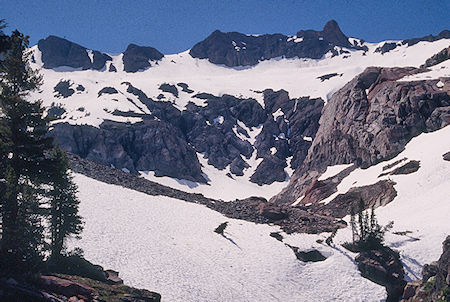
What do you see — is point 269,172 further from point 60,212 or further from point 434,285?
point 60,212

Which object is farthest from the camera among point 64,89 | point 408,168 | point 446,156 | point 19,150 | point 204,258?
point 64,89

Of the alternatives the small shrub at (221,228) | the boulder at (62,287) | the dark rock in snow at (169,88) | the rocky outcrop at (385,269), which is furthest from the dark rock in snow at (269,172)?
the boulder at (62,287)

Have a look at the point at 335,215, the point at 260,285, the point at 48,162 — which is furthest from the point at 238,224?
the point at 48,162

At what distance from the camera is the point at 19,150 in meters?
19.9

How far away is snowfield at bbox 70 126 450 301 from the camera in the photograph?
2850 cm

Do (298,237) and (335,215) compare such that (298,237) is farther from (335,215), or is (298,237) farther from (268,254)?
(335,215)

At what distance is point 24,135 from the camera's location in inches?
795

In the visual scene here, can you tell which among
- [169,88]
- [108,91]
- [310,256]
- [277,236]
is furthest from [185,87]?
[310,256]

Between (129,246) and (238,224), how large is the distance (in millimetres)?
14346

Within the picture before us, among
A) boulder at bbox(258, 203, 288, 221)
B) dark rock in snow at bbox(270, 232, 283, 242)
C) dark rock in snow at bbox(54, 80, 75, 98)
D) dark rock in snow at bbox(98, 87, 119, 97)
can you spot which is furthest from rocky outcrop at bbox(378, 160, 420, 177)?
dark rock in snow at bbox(54, 80, 75, 98)

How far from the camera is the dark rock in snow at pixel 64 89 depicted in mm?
170000

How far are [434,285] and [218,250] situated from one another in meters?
17.2

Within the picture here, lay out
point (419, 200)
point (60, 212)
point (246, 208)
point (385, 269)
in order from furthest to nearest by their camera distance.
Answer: point (419, 200) < point (246, 208) < point (385, 269) < point (60, 212)

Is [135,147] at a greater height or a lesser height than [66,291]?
greater
